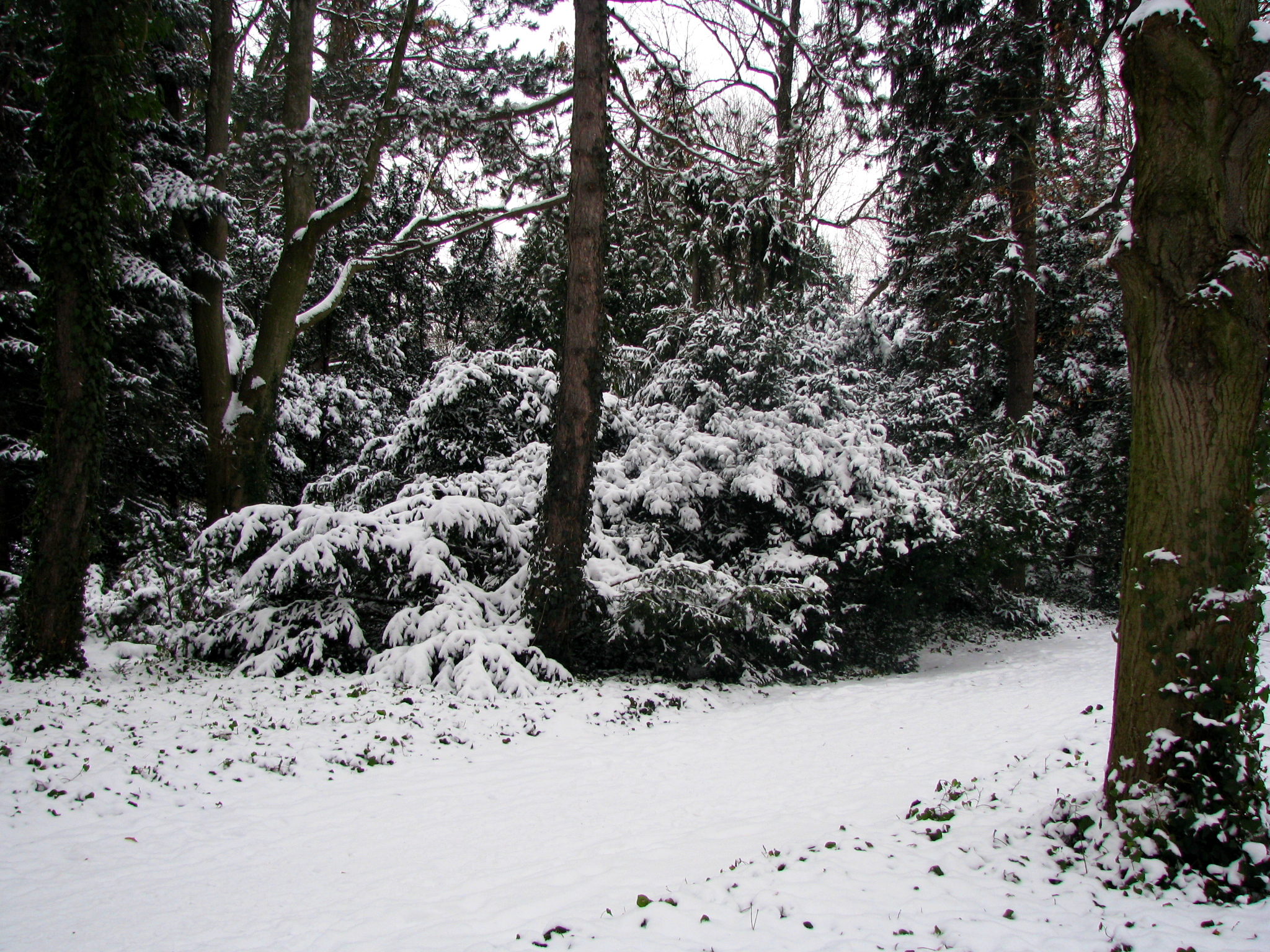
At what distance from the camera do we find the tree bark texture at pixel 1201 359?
330 centimetres

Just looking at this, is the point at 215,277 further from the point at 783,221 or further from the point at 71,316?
the point at 783,221

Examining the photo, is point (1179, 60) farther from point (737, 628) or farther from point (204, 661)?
point (204, 661)

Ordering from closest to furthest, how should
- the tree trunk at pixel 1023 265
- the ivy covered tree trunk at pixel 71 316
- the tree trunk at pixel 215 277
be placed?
the ivy covered tree trunk at pixel 71 316, the tree trunk at pixel 215 277, the tree trunk at pixel 1023 265

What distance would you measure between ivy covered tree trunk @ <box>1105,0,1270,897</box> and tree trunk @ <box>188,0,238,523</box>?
35.5 feet

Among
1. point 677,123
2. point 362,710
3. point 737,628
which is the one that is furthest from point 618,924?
point 677,123

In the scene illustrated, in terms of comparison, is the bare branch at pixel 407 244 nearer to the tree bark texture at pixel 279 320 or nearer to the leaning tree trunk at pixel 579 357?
the tree bark texture at pixel 279 320

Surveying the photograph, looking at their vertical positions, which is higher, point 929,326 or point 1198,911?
point 929,326

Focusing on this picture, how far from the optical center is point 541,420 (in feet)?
34.9

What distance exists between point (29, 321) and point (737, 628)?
9.57 meters

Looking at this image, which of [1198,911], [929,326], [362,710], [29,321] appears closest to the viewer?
[1198,911]

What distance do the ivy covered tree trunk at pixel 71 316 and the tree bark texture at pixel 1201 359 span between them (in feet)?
26.5

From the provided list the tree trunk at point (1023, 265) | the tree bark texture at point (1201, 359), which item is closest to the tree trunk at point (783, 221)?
the tree trunk at point (1023, 265)

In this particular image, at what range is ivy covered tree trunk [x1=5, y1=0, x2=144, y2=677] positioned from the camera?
22.1 ft

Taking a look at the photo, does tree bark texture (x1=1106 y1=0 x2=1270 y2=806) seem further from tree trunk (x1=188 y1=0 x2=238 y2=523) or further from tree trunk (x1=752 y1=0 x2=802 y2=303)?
tree trunk (x1=188 y1=0 x2=238 y2=523)
